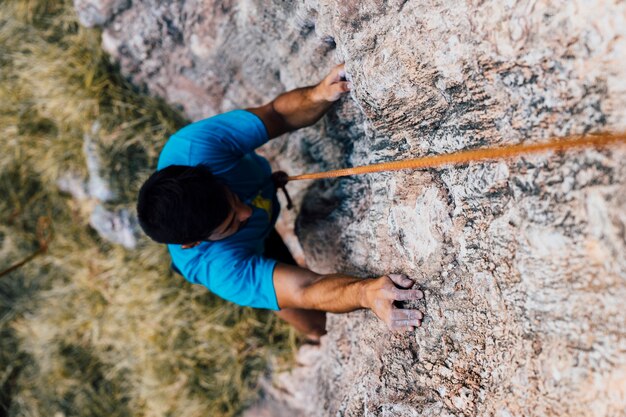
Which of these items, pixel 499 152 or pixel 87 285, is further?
pixel 87 285

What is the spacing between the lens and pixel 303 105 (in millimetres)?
1699

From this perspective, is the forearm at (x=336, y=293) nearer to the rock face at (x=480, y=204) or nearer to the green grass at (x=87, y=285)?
the rock face at (x=480, y=204)

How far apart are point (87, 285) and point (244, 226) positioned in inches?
58.0

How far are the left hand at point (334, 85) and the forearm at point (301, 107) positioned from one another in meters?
0.03

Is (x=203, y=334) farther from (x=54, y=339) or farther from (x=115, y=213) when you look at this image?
(x=54, y=339)

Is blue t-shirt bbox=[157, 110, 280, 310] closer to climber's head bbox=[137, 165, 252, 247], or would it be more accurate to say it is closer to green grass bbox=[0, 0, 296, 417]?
climber's head bbox=[137, 165, 252, 247]

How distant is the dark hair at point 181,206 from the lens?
1.53 meters

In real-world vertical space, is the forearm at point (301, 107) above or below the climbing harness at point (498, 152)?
above

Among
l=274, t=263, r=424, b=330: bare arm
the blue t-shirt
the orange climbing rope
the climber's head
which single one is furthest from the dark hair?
the orange climbing rope

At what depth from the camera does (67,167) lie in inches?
110

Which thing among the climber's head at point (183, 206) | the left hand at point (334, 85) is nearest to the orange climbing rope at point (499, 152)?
the left hand at point (334, 85)

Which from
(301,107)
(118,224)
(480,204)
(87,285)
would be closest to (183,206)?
(301,107)

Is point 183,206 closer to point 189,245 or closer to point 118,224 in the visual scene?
point 189,245

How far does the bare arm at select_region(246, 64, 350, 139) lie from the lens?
153cm
